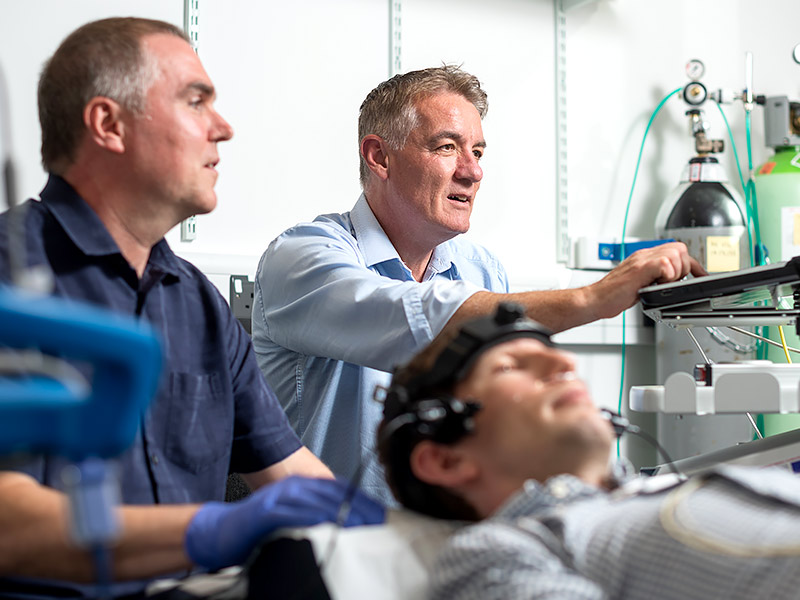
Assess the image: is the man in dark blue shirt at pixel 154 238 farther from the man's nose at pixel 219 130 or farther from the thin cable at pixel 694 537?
the thin cable at pixel 694 537

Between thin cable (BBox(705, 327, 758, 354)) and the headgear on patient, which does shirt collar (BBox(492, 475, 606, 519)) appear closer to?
the headgear on patient

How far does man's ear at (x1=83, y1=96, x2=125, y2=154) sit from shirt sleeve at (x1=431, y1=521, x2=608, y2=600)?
2.67 feet

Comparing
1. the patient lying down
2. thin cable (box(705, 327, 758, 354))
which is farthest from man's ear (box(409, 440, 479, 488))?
thin cable (box(705, 327, 758, 354))

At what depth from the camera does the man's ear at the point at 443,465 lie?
1.05 meters

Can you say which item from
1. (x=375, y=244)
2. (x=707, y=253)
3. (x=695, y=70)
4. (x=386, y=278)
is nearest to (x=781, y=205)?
(x=707, y=253)

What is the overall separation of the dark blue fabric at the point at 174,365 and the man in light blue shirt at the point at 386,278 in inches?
8.8

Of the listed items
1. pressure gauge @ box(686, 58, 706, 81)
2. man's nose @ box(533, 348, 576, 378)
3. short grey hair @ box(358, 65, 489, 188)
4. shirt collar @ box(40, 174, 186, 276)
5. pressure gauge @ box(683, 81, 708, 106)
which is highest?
pressure gauge @ box(686, 58, 706, 81)

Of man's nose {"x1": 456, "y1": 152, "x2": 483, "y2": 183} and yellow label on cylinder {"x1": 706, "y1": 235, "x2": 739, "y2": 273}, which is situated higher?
man's nose {"x1": 456, "y1": 152, "x2": 483, "y2": 183}

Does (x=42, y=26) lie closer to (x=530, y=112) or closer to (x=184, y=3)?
(x=184, y=3)

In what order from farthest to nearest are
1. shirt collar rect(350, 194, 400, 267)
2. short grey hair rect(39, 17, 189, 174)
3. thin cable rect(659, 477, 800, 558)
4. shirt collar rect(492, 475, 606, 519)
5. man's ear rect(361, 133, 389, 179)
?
man's ear rect(361, 133, 389, 179)
shirt collar rect(350, 194, 400, 267)
short grey hair rect(39, 17, 189, 174)
shirt collar rect(492, 475, 606, 519)
thin cable rect(659, 477, 800, 558)

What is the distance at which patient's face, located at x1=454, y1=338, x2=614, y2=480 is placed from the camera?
1005 millimetres

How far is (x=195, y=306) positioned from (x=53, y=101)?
0.37m

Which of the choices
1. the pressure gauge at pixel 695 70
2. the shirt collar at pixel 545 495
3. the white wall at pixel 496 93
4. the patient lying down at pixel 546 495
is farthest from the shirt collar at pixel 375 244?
the pressure gauge at pixel 695 70

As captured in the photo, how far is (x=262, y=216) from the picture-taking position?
2.52m
